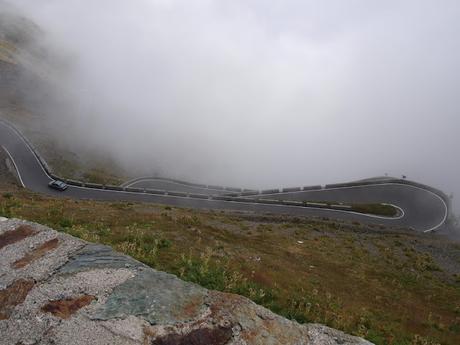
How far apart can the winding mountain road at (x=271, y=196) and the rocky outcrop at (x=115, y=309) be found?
162 feet

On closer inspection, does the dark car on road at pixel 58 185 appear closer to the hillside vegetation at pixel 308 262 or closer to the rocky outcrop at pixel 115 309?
the hillside vegetation at pixel 308 262

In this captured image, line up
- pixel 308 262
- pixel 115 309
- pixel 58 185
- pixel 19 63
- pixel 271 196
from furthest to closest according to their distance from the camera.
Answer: pixel 19 63 < pixel 271 196 < pixel 58 185 < pixel 308 262 < pixel 115 309

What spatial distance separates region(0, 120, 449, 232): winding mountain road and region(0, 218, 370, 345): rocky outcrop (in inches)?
1939

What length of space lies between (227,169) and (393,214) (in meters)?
48.1

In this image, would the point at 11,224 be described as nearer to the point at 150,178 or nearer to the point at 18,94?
the point at 150,178

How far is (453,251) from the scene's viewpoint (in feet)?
164

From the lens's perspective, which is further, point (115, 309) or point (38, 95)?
point (38, 95)

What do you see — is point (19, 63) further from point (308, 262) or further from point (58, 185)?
point (308, 262)

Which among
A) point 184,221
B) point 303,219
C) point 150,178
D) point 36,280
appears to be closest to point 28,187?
point 150,178

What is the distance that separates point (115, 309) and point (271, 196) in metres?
61.0

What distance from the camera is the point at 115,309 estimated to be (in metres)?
10.5

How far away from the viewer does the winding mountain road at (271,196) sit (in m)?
62.3

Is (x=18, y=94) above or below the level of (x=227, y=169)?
above

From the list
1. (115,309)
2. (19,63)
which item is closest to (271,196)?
(115,309)
